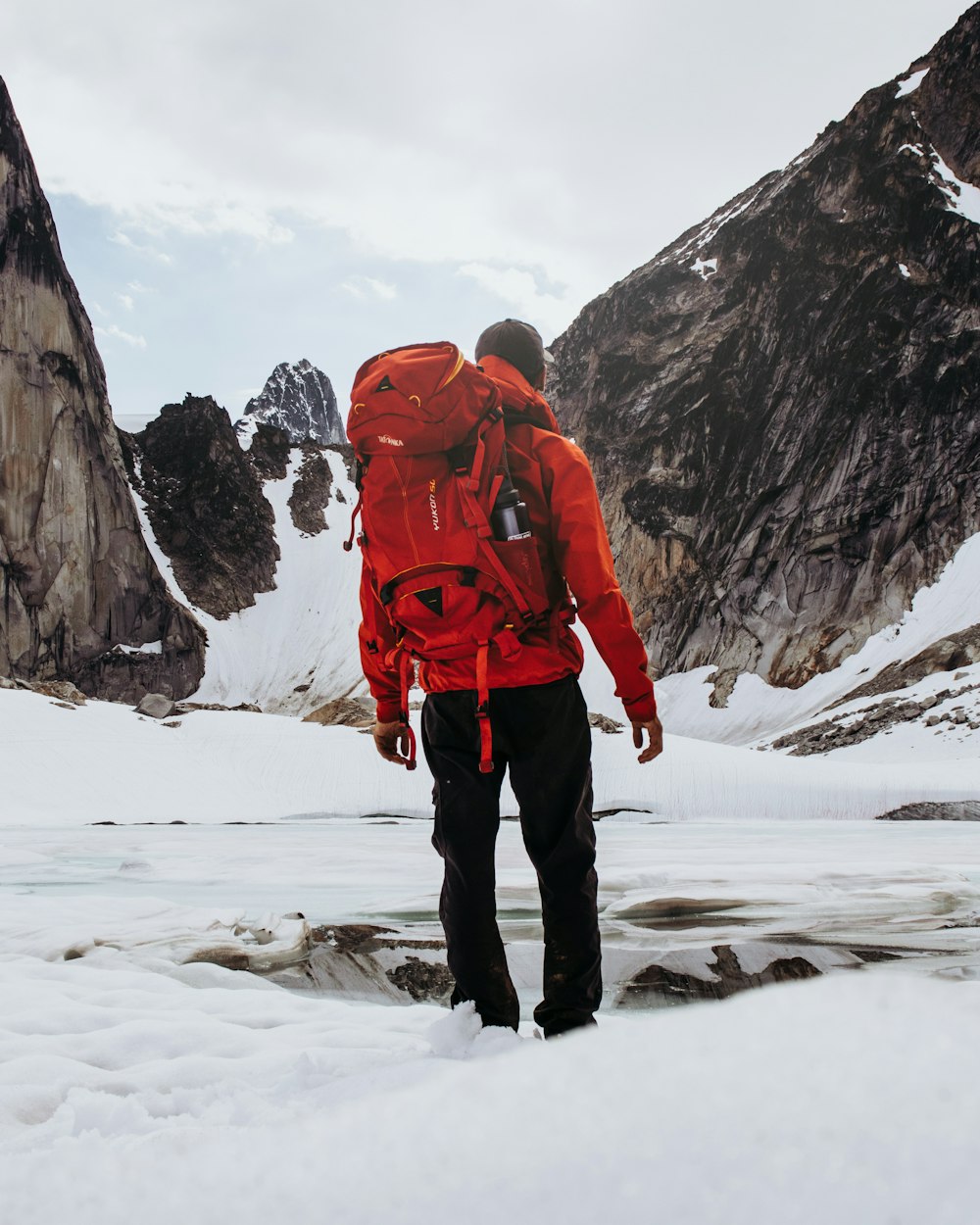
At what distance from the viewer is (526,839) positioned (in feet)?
6.57

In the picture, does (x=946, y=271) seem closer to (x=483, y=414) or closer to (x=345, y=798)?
(x=345, y=798)

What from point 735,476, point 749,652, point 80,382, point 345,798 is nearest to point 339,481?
point 80,382

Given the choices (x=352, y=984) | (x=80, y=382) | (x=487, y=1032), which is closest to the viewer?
(x=487, y=1032)

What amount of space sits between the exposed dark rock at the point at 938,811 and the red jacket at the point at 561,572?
22.8 ft

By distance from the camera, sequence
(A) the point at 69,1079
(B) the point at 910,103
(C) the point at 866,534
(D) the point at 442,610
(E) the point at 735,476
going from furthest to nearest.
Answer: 1. (E) the point at 735,476
2. (B) the point at 910,103
3. (C) the point at 866,534
4. (D) the point at 442,610
5. (A) the point at 69,1079

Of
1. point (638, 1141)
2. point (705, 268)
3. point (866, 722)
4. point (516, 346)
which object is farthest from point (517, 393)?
point (705, 268)

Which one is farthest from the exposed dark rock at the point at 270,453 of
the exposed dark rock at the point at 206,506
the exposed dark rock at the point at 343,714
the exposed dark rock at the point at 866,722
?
the exposed dark rock at the point at 343,714

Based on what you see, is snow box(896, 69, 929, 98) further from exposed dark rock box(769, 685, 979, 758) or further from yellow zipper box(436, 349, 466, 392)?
yellow zipper box(436, 349, 466, 392)

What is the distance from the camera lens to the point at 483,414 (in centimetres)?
198

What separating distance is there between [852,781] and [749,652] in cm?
2499

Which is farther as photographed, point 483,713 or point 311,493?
point 311,493

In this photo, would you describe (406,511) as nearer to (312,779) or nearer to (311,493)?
(312,779)

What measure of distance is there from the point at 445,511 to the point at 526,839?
2.65 ft

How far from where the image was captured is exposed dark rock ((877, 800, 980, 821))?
306 inches
